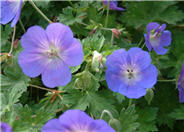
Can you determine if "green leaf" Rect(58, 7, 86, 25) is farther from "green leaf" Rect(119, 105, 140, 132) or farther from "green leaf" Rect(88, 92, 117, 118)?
"green leaf" Rect(119, 105, 140, 132)

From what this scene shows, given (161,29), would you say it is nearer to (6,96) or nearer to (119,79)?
(119,79)

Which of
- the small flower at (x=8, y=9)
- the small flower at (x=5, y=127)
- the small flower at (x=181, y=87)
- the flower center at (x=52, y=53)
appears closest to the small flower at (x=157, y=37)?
the small flower at (x=181, y=87)

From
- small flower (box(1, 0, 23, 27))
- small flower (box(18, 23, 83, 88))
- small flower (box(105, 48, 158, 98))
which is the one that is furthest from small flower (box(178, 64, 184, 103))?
small flower (box(1, 0, 23, 27))

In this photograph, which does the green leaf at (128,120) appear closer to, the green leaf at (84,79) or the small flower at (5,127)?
the green leaf at (84,79)

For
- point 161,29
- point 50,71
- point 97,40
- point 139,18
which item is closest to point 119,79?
point 97,40

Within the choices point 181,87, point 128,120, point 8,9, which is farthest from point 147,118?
point 8,9
